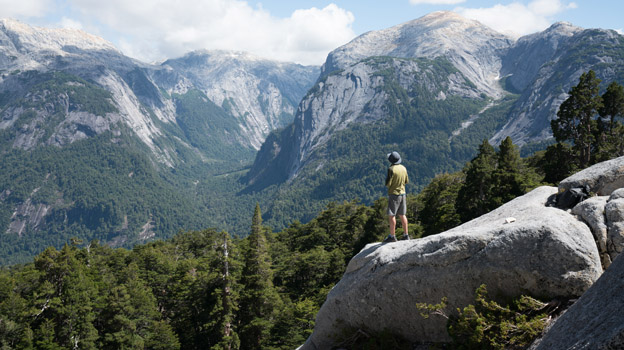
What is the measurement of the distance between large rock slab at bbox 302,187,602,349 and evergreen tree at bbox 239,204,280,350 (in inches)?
1351

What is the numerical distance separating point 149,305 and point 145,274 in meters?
16.2

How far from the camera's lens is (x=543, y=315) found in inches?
374

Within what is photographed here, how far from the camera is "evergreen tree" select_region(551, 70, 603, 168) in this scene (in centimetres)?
4206

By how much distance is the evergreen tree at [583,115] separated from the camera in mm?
42062

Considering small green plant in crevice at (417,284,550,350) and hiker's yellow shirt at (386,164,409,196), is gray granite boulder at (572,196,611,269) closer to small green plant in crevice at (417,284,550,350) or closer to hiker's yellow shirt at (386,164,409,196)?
small green plant in crevice at (417,284,550,350)

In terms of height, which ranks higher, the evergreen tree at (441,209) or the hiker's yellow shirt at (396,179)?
the hiker's yellow shirt at (396,179)

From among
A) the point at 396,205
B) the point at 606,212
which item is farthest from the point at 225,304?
the point at 606,212

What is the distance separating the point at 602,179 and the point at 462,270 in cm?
703

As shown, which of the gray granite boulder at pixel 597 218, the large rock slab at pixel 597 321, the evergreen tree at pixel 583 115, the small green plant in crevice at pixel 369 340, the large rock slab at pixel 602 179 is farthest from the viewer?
the evergreen tree at pixel 583 115

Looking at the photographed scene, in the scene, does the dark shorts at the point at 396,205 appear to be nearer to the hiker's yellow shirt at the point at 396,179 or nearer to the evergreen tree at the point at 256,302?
the hiker's yellow shirt at the point at 396,179

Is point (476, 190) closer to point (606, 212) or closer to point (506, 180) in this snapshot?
point (506, 180)

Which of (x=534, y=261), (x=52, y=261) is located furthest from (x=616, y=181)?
(x=52, y=261)

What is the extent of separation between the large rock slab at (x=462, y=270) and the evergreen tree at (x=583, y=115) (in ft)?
115

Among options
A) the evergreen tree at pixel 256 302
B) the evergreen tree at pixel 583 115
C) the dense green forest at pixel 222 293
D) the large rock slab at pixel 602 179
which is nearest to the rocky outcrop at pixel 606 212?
the large rock slab at pixel 602 179
